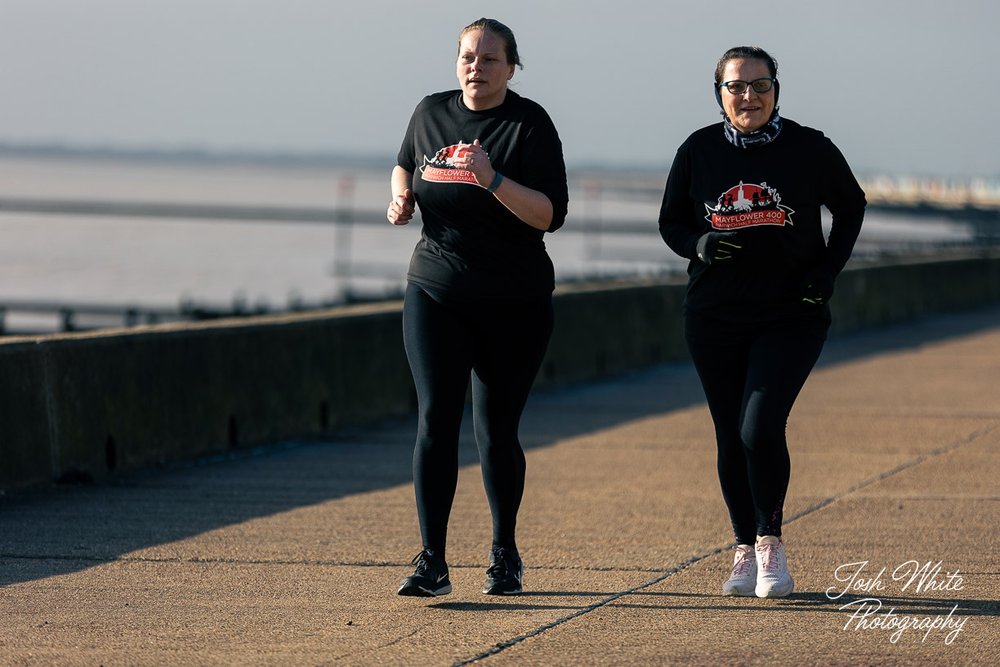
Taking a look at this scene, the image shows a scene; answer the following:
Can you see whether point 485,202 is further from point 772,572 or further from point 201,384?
point 201,384

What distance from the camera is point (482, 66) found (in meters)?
6.18

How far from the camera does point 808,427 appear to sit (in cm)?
1208

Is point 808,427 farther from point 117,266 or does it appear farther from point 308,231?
point 308,231

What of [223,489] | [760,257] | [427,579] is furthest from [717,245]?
[223,489]

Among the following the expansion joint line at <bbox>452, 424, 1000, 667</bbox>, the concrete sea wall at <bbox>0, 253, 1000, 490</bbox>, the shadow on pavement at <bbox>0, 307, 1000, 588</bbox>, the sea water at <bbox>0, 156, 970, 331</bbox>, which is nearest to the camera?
the expansion joint line at <bbox>452, 424, 1000, 667</bbox>

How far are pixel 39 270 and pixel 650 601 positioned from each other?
58323 mm

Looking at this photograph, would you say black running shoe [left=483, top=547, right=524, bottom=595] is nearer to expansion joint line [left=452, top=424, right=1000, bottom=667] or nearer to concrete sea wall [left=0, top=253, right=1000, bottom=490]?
expansion joint line [left=452, top=424, right=1000, bottom=667]

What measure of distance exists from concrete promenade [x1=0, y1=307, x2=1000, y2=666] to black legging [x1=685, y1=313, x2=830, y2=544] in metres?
0.32

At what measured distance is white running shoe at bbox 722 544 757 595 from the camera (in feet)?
21.0

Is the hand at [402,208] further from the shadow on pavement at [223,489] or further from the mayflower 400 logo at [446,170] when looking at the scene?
the shadow on pavement at [223,489]


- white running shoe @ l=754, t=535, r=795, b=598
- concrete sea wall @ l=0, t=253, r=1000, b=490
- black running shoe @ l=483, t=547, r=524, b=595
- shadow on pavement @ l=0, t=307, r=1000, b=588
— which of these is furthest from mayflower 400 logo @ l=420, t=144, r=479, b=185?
concrete sea wall @ l=0, t=253, r=1000, b=490

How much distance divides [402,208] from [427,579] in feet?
3.87

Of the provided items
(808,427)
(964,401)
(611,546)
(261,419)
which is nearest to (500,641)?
(611,546)

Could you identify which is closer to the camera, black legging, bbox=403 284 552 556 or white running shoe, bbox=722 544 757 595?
black legging, bbox=403 284 552 556
